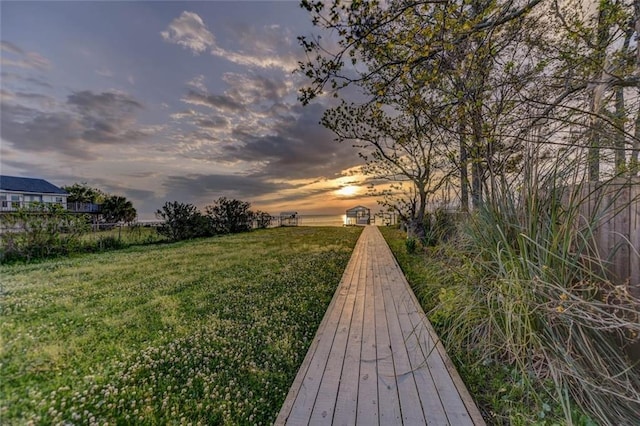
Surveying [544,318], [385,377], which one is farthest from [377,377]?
[544,318]

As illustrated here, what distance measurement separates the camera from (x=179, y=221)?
12.5m

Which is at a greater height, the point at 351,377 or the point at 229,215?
the point at 229,215

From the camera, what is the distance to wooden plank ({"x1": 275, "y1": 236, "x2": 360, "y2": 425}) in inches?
64.2

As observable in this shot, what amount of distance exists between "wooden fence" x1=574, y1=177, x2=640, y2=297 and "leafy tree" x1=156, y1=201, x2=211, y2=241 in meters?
13.8

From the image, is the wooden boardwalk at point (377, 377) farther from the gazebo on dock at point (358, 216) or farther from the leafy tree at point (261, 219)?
the gazebo on dock at point (358, 216)

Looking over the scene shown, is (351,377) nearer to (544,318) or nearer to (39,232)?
(544,318)

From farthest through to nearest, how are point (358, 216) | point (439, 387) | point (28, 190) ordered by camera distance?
1. point (28, 190)
2. point (358, 216)
3. point (439, 387)

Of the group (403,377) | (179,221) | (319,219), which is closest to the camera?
(403,377)

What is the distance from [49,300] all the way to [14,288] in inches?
54.4

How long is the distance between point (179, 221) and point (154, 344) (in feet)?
36.6

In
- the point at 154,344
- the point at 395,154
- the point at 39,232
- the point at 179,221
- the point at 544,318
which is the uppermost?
the point at 395,154

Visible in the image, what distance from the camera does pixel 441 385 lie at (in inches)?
74.0

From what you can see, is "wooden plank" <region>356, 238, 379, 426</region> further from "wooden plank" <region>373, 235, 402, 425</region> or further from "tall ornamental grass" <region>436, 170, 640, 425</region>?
"tall ornamental grass" <region>436, 170, 640, 425</region>

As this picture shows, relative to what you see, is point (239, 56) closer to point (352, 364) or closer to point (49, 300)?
point (49, 300)
